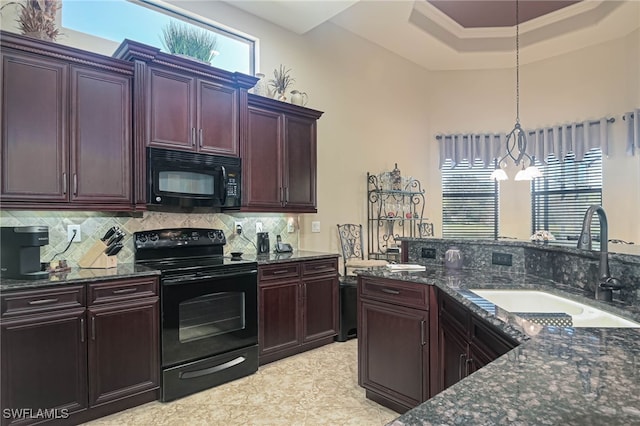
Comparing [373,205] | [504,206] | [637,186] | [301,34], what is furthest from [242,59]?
[637,186]

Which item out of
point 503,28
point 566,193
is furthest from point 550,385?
point 503,28

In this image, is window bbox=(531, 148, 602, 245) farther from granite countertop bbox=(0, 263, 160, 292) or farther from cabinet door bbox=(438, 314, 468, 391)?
granite countertop bbox=(0, 263, 160, 292)

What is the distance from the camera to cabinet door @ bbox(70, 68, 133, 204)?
248cm

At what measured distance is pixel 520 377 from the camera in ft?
2.92

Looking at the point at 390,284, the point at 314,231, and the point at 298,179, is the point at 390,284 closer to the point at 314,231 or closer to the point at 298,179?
the point at 298,179

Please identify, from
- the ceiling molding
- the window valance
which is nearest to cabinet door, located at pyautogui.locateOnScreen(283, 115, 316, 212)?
the ceiling molding

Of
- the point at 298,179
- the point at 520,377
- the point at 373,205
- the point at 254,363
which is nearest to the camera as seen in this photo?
the point at 520,377

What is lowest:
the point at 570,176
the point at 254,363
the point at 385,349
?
the point at 254,363

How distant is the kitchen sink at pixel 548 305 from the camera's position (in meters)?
1.47

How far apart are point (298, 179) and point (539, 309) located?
2.47m

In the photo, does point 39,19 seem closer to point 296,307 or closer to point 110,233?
point 110,233

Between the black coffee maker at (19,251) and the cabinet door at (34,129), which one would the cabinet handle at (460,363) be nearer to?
the black coffee maker at (19,251)

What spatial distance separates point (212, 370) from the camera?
9.07 feet

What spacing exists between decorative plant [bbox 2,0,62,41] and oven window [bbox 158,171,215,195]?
1.13 m
